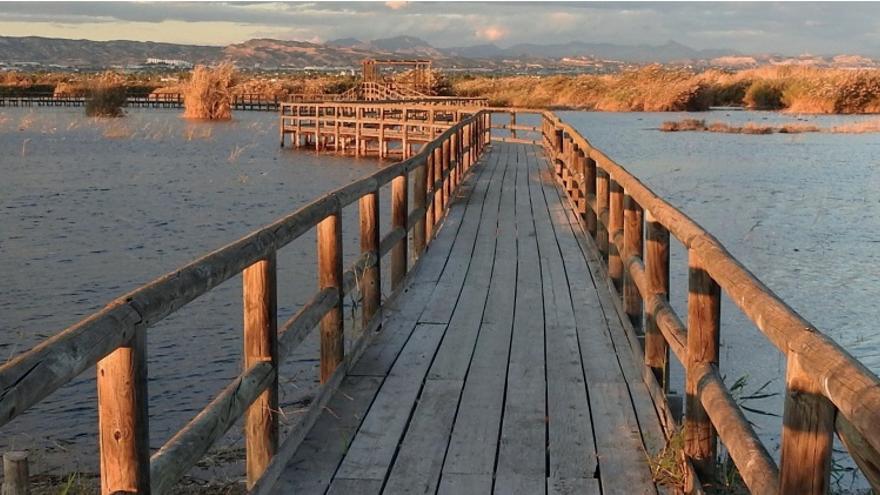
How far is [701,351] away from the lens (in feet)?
13.9

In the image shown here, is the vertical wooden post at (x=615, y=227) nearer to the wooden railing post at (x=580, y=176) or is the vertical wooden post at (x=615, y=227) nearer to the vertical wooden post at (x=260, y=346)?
the wooden railing post at (x=580, y=176)

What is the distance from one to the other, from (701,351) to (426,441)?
1.33 m

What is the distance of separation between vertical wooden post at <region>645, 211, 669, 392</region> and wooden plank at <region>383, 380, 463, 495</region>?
3.42ft

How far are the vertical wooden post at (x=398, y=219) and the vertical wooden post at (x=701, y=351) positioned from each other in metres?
3.72

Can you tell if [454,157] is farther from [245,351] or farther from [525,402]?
[245,351]

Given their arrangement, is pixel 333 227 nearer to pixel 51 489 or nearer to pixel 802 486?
pixel 51 489

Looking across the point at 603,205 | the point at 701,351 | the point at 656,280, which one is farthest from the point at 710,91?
the point at 701,351

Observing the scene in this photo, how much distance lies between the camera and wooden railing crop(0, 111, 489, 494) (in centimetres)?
253

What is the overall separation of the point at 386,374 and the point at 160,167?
25797 mm

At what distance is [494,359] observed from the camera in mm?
6352

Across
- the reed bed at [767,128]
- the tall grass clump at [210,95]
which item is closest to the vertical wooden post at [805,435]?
the reed bed at [767,128]

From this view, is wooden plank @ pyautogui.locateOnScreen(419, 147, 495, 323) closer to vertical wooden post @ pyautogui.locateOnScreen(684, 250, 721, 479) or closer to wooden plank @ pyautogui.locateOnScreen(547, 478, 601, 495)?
wooden plank @ pyautogui.locateOnScreen(547, 478, 601, 495)

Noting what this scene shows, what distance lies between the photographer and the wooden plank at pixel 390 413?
4531 millimetres

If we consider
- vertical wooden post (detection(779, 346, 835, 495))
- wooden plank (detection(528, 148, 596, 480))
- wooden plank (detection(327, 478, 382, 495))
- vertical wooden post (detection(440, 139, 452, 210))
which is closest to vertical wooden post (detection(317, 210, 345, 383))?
wooden plank (detection(528, 148, 596, 480))
